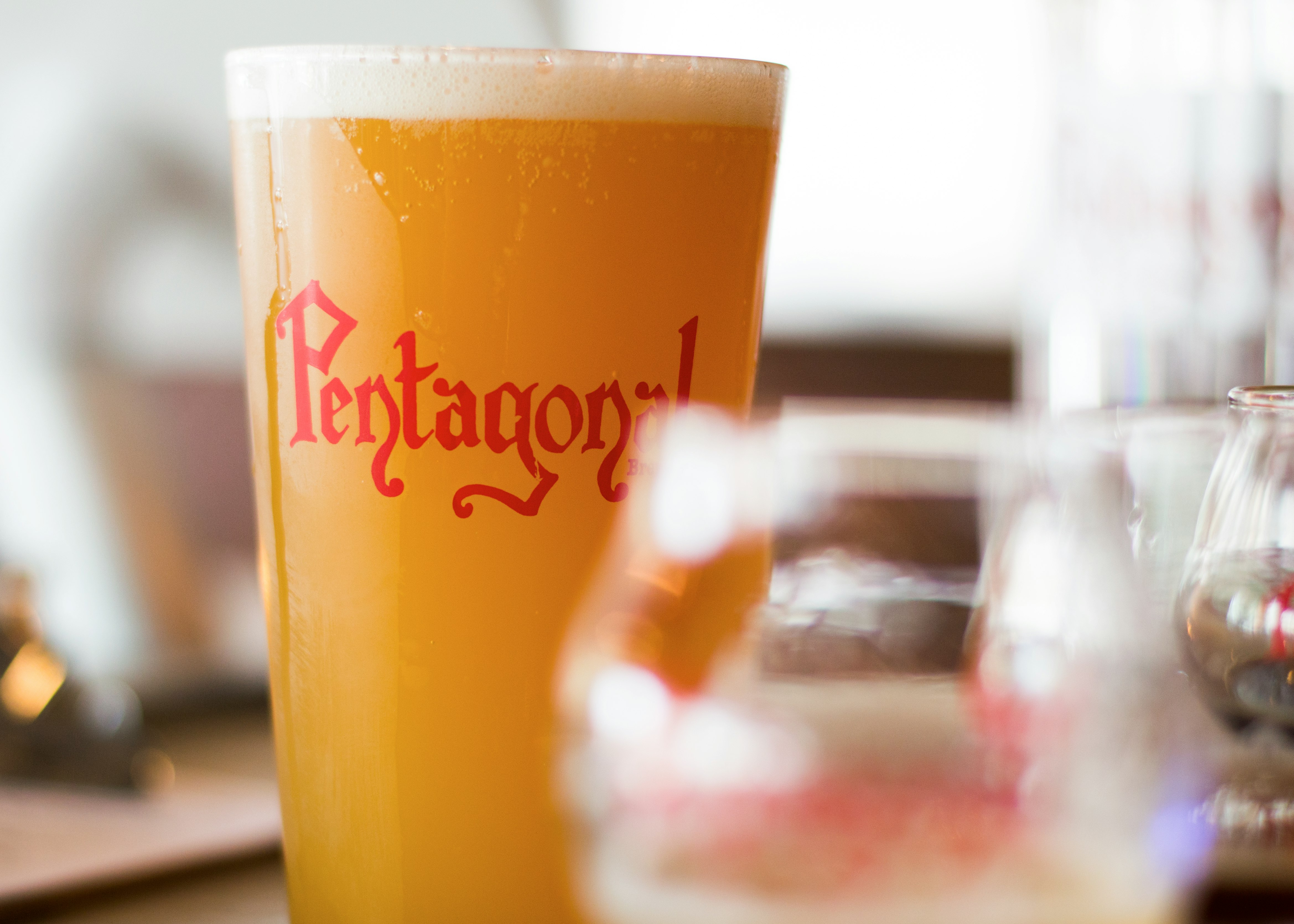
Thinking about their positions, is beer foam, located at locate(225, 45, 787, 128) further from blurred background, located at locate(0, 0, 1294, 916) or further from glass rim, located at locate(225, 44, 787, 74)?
blurred background, located at locate(0, 0, 1294, 916)

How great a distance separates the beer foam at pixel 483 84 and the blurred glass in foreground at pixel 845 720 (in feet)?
0.27

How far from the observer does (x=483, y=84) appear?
0.29 m

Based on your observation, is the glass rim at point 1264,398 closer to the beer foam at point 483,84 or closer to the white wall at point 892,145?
the beer foam at point 483,84

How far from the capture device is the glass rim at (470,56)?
29 centimetres

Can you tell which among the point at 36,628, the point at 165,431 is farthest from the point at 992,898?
the point at 165,431

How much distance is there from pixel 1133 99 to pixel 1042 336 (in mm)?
407

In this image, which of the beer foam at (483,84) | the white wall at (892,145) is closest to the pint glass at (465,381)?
the beer foam at (483,84)

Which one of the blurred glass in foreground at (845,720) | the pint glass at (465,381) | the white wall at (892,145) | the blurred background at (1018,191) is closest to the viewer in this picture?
the blurred glass in foreground at (845,720)

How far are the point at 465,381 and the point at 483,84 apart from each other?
0.20 feet

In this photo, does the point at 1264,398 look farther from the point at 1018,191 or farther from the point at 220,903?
the point at 1018,191

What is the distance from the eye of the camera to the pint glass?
29cm

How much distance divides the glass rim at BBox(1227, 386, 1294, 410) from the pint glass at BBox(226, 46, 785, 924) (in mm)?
134

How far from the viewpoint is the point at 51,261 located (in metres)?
0.68

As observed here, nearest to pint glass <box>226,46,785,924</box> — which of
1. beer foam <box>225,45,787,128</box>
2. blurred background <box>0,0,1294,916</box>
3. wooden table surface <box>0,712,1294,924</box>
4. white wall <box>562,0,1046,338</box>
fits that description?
beer foam <box>225,45,787,128</box>
